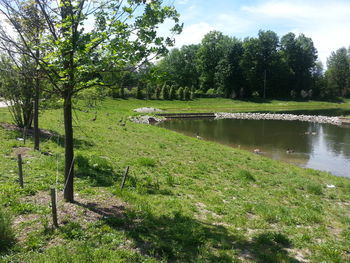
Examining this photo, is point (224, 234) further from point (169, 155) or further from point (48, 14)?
point (169, 155)

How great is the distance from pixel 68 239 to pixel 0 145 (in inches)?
363

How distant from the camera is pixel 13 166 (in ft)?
33.3

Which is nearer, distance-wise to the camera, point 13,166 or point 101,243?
point 101,243

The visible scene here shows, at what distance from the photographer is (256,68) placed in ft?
307

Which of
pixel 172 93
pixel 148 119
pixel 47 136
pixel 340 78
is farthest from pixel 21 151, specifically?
pixel 340 78

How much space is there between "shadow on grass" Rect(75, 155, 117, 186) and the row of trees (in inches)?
3115

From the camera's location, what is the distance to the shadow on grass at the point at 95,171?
9812mm

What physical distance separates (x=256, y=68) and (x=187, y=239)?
3683 inches

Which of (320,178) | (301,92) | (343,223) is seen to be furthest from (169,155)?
(301,92)

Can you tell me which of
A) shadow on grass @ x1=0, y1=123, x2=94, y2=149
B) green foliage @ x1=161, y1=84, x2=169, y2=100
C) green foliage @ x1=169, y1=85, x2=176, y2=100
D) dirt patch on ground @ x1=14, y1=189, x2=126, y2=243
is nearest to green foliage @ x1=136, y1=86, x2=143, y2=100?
green foliage @ x1=161, y1=84, x2=169, y2=100

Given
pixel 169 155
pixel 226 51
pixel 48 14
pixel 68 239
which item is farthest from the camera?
pixel 226 51

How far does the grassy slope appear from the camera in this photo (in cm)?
569

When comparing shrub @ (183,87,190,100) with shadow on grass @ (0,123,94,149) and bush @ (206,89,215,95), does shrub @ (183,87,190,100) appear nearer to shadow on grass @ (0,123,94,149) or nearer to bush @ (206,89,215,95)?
bush @ (206,89,215,95)

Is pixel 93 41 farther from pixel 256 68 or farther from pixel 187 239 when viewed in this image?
pixel 256 68
